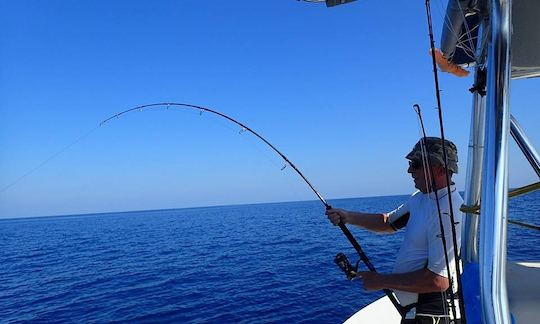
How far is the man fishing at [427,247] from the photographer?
2.62 meters

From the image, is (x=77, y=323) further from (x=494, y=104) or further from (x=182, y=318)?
(x=494, y=104)

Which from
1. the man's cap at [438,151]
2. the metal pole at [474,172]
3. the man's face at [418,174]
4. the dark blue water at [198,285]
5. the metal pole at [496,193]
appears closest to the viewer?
the metal pole at [496,193]

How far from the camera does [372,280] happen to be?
2883 millimetres

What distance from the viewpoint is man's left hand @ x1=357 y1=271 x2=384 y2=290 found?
2.85 metres

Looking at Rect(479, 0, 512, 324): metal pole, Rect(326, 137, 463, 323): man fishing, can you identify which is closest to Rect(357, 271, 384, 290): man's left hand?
Rect(326, 137, 463, 323): man fishing

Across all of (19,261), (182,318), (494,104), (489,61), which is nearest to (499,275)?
(494,104)

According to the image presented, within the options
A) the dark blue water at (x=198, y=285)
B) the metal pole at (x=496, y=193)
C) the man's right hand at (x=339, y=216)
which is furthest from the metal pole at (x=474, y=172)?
the dark blue water at (x=198, y=285)

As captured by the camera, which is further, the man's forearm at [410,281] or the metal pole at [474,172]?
the man's forearm at [410,281]

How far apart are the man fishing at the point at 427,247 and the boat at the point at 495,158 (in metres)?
0.59

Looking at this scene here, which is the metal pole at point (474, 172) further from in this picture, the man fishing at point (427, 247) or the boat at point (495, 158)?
the man fishing at point (427, 247)

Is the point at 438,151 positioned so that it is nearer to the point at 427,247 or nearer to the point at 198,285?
the point at 427,247

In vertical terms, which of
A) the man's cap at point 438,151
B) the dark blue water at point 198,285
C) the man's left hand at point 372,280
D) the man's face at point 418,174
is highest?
the man's cap at point 438,151

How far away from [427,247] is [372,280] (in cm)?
53

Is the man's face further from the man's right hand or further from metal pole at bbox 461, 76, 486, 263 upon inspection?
the man's right hand
